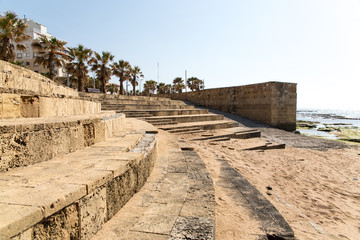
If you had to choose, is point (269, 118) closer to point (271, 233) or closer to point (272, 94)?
point (272, 94)

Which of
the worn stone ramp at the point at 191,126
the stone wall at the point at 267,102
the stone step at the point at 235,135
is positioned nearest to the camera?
the stone step at the point at 235,135

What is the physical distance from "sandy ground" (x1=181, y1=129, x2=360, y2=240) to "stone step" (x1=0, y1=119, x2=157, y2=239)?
123cm

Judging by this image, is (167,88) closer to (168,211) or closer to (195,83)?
(195,83)

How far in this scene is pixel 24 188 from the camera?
5.05 ft

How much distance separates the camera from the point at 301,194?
422 cm

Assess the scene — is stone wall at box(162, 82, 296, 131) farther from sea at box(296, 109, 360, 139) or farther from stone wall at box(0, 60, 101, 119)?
stone wall at box(0, 60, 101, 119)

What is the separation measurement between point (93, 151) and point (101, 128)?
2.61ft

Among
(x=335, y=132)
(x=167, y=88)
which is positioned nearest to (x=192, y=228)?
(x=335, y=132)

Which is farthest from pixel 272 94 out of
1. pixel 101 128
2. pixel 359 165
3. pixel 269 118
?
pixel 101 128

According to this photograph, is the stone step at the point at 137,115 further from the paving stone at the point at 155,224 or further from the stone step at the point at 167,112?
the paving stone at the point at 155,224

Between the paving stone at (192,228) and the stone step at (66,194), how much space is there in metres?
0.69

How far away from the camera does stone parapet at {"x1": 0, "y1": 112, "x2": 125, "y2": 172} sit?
1.95 metres

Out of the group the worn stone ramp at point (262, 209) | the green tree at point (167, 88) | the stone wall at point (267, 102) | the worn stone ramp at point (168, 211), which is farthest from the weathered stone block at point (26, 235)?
the green tree at point (167, 88)

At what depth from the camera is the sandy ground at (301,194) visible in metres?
2.60
